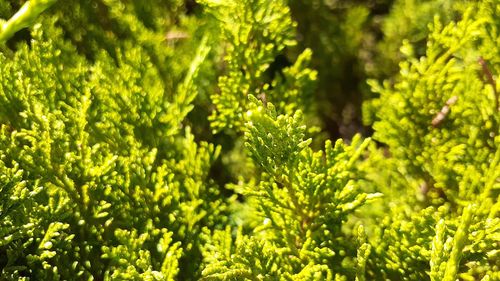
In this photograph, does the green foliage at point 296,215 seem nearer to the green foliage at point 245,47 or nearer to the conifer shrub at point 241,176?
the conifer shrub at point 241,176

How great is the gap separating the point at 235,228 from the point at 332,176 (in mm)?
382

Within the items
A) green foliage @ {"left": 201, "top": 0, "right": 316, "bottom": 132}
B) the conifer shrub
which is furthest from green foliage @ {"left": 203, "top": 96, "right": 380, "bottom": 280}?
green foliage @ {"left": 201, "top": 0, "right": 316, "bottom": 132}

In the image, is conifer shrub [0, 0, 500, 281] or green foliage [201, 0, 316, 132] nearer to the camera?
conifer shrub [0, 0, 500, 281]

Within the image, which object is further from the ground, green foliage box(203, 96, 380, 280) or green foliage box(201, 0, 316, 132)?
green foliage box(201, 0, 316, 132)

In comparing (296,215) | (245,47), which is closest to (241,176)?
(296,215)

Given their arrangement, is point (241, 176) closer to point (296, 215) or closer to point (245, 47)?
point (296, 215)

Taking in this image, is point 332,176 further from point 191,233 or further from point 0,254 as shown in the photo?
point 0,254

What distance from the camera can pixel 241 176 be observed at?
3.83 ft

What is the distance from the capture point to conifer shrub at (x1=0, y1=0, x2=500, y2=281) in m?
0.96

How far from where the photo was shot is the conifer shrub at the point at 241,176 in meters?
0.96

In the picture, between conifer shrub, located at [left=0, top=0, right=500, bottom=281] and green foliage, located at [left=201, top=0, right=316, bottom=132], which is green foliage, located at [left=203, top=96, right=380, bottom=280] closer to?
conifer shrub, located at [left=0, top=0, right=500, bottom=281]

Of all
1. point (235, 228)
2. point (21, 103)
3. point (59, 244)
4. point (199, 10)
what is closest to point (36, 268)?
point (59, 244)

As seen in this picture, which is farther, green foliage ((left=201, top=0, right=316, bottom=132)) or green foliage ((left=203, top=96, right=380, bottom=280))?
green foliage ((left=201, top=0, right=316, bottom=132))

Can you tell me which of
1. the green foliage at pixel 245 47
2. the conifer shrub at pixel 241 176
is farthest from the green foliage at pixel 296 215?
the green foliage at pixel 245 47
